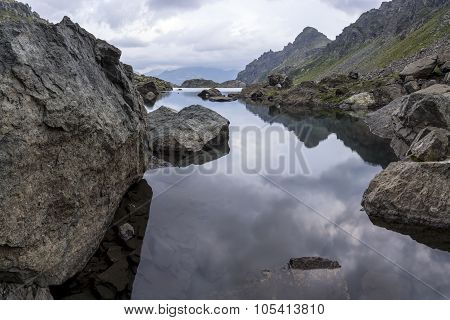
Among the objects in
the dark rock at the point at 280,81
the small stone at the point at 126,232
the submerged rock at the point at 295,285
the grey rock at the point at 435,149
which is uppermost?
the dark rock at the point at 280,81

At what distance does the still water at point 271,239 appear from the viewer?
15.9m

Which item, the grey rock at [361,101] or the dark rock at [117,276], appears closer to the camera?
the dark rock at [117,276]

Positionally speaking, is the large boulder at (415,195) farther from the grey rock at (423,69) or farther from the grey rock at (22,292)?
the grey rock at (423,69)

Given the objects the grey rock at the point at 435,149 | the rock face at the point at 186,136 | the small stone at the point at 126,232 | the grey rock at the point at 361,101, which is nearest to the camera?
the small stone at the point at 126,232

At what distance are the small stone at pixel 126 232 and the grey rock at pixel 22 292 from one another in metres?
5.26

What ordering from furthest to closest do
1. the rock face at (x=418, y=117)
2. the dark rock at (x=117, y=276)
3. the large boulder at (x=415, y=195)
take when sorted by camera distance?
the rock face at (x=418, y=117) < the large boulder at (x=415, y=195) < the dark rock at (x=117, y=276)

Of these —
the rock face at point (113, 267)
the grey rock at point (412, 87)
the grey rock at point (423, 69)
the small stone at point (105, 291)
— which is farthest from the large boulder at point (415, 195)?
the grey rock at point (423, 69)

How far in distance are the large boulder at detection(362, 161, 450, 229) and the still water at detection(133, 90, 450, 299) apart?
841 millimetres

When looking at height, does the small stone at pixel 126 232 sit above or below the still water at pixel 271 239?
above

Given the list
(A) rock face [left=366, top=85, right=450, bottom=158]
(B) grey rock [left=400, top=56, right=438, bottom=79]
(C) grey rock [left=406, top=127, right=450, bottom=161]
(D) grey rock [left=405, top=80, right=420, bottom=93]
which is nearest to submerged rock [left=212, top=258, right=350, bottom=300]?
(C) grey rock [left=406, top=127, right=450, bottom=161]

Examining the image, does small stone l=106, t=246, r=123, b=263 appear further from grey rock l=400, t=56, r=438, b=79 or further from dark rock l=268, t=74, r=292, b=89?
dark rock l=268, t=74, r=292, b=89

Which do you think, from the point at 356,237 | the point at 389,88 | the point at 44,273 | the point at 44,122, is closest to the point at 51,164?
the point at 44,122

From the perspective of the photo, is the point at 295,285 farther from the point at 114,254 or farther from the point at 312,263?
the point at 114,254

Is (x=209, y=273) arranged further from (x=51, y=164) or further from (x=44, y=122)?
(x=44, y=122)
